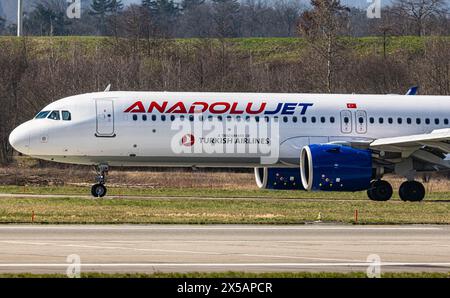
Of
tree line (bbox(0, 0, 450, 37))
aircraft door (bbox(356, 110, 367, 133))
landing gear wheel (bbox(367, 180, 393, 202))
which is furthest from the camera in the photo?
tree line (bbox(0, 0, 450, 37))

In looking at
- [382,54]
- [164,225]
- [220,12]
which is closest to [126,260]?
[164,225]

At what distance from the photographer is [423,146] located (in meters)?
42.4

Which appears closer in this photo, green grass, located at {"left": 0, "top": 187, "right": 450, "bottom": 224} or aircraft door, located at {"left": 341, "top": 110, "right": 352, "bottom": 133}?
green grass, located at {"left": 0, "top": 187, "right": 450, "bottom": 224}

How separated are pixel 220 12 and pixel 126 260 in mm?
136465

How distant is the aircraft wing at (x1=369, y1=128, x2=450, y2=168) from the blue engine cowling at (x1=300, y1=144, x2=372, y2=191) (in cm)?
125

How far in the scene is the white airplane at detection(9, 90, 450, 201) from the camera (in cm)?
4134

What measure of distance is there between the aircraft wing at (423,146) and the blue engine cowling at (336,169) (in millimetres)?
1250

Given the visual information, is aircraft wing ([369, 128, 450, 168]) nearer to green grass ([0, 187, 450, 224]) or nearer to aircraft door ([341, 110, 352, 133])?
aircraft door ([341, 110, 352, 133])

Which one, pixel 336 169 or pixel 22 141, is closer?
pixel 336 169

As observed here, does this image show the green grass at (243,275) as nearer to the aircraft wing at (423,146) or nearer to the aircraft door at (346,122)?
the aircraft wing at (423,146)

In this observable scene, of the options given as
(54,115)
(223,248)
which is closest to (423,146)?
(54,115)

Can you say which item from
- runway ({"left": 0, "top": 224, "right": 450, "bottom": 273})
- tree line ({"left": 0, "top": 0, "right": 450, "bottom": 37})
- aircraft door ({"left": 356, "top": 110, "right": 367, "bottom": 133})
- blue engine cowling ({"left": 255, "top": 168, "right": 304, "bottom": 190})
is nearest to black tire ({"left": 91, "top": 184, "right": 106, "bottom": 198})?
blue engine cowling ({"left": 255, "top": 168, "right": 304, "bottom": 190})

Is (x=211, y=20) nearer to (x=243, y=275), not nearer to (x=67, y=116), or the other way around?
(x=67, y=116)

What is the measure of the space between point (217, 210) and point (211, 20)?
4781 inches
